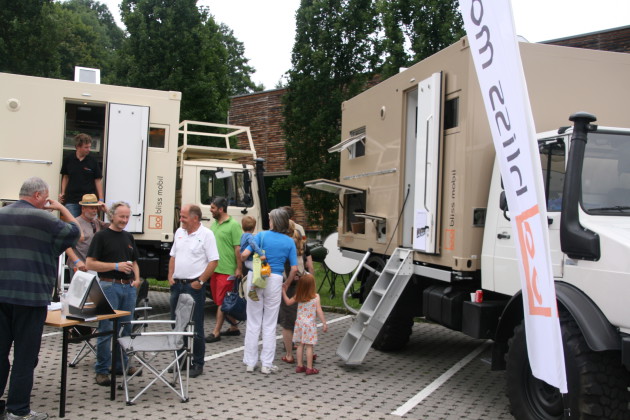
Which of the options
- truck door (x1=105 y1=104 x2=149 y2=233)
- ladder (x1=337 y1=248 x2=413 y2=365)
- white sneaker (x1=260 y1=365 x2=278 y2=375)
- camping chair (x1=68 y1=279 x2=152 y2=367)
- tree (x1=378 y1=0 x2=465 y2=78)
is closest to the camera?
camping chair (x1=68 y1=279 x2=152 y2=367)

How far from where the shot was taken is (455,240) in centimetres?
585

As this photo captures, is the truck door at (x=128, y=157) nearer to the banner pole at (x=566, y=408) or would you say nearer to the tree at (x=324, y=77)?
the tree at (x=324, y=77)

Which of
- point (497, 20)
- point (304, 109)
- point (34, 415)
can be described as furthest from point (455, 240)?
point (304, 109)

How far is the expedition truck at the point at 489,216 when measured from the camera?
4223mm

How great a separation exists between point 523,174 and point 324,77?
10.7 metres

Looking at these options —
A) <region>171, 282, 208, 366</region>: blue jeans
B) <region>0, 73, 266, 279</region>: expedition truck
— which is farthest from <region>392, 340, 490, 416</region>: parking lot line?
<region>0, 73, 266, 279</region>: expedition truck

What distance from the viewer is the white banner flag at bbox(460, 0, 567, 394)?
3.57m

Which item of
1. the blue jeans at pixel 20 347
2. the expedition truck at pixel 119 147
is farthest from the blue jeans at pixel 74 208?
the blue jeans at pixel 20 347

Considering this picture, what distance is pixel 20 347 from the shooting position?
4598mm

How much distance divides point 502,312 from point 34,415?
3.77m

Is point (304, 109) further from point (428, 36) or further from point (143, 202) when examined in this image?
point (143, 202)

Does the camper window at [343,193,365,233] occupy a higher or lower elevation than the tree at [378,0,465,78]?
lower

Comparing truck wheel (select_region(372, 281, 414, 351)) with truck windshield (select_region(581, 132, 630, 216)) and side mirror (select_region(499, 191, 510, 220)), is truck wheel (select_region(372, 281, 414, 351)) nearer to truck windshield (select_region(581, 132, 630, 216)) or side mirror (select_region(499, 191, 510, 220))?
side mirror (select_region(499, 191, 510, 220))

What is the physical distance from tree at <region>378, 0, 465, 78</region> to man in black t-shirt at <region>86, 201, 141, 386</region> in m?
8.07
